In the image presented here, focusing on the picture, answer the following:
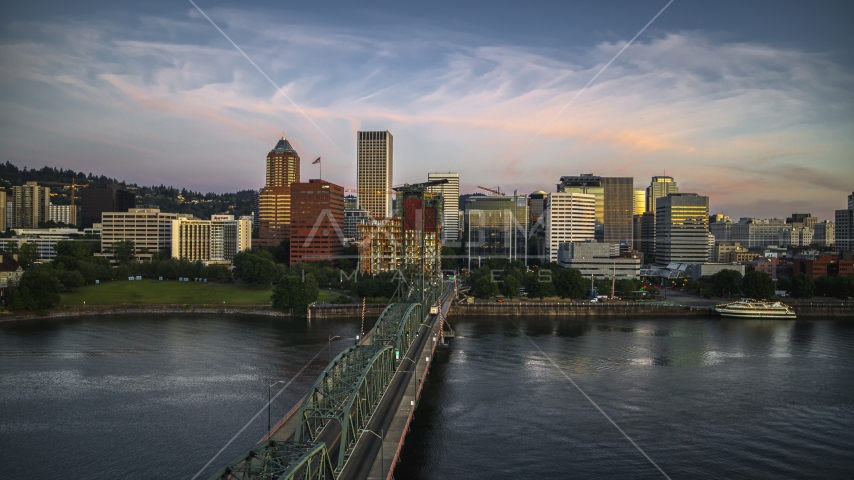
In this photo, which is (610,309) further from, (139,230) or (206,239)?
(139,230)

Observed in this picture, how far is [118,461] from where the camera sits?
40.0ft

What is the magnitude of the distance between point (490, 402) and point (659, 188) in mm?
91056

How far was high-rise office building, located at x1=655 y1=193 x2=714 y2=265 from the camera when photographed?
56.0m

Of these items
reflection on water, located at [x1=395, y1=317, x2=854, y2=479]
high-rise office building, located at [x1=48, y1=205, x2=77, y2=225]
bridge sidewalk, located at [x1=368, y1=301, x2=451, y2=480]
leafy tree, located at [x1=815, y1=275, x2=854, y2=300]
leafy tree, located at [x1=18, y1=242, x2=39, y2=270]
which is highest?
high-rise office building, located at [x1=48, y1=205, x2=77, y2=225]

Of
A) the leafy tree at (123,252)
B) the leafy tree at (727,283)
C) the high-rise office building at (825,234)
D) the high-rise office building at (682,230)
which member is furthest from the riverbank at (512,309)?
the high-rise office building at (825,234)

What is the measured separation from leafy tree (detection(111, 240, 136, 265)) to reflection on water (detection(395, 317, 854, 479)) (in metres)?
32.9

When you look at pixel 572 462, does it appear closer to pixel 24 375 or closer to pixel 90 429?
pixel 90 429

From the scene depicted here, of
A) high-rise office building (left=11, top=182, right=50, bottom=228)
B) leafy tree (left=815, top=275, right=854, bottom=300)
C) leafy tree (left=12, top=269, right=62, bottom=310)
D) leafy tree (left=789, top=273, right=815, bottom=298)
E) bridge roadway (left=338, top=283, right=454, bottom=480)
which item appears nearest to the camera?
bridge roadway (left=338, top=283, right=454, bottom=480)

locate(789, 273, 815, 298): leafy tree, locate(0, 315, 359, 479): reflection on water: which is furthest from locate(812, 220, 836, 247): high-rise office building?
locate(0, 315, 359, 479): reflection on water

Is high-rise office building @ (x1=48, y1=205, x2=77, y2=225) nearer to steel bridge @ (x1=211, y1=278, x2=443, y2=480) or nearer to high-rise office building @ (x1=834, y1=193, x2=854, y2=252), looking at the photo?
steel bridge @ (x1=211, y1=278, x2=443, y2=480)

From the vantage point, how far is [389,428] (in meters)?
11.6

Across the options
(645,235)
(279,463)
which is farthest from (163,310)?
(645,235)

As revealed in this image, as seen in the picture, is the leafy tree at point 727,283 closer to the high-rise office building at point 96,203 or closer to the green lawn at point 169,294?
the green lawn at point 169,294

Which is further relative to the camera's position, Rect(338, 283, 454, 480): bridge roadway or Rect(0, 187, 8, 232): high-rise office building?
Rect(0, 187, 8, 232): high-rise office building
